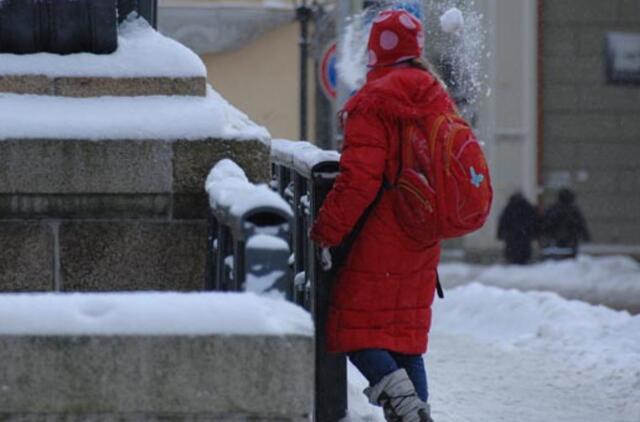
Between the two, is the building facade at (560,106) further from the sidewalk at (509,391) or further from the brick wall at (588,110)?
the sidewalk at (509,391)

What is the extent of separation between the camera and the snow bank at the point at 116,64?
6.90 metres

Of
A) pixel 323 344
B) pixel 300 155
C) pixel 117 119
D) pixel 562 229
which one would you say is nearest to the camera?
pixel 117 119

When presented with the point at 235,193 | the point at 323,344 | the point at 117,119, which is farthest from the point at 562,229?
the point at 235,193

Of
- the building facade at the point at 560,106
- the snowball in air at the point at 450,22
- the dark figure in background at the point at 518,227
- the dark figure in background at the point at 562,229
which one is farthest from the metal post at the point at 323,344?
the building facade at the point at 560,106

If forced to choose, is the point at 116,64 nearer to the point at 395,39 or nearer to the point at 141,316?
the point at 395,39

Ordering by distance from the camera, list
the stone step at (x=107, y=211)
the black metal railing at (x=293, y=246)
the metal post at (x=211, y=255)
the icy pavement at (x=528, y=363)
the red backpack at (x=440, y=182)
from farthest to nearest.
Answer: the icy pavement at (x=528, y=363)
the stone step at (x=107, y=211)
the metal post at (x=211, y=255)
the red backpack at (x=440, y=182)
the black metal railing at (x=293, y=246)

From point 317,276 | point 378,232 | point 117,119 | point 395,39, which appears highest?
point 395,39

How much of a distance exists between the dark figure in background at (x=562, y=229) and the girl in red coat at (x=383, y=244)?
16.7 metres

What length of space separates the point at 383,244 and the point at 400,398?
0.52 m

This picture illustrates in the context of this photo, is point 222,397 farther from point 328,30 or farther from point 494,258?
point 328,30

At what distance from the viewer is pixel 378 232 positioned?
6312mm

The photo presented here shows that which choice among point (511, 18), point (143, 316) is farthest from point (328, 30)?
point (143, 316)

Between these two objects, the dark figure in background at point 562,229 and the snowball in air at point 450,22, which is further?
the dark figure in background at point 562,229

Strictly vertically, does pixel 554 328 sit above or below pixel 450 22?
below
